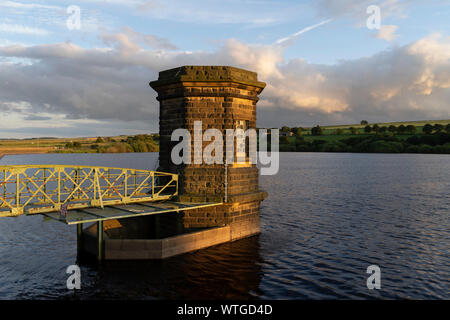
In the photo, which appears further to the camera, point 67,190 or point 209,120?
point 209,120

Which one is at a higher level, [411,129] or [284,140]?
[411,129]

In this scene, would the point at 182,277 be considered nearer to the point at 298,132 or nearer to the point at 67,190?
the point at 67,190

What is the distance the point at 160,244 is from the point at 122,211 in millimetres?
2351

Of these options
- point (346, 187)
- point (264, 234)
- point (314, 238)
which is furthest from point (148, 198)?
point (346, 187)

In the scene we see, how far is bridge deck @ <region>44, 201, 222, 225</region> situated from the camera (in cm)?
1438

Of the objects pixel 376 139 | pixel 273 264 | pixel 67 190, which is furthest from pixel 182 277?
pixel 376 139

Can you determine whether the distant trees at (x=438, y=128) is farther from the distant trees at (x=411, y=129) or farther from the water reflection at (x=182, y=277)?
the water reflection at (x=182, y=277)

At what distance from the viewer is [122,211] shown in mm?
16031

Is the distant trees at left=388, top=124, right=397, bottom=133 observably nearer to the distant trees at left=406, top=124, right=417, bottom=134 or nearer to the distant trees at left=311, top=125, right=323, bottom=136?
the distant trees at left=406, top=124, right=417, bottom=134

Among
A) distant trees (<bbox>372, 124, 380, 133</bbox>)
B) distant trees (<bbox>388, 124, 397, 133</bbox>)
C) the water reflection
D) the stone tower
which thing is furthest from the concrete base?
distant trees (<bbox>372, 124, 380, 133</bbox>)

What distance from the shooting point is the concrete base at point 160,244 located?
51.5ft

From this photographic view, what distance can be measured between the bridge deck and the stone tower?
76cm

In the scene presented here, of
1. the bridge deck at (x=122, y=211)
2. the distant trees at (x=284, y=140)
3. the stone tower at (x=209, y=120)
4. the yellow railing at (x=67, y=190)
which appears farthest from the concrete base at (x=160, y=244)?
the distant trees at (x=284, y=140)

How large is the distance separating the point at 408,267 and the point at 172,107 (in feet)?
46.4
